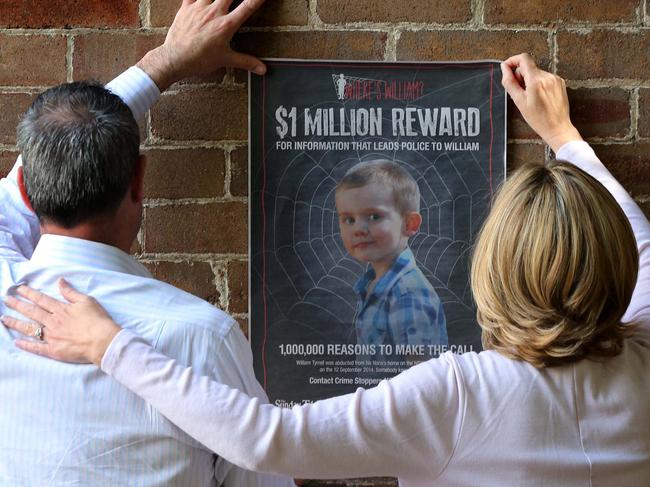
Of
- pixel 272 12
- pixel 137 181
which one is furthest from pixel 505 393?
pixel 272 12

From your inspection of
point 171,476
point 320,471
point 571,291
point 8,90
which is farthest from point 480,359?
point 8,90

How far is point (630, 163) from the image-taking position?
1.81 metres

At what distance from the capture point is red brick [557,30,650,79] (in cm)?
180

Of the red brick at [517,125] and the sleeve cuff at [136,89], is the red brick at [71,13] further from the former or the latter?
the red brick at [517,125]

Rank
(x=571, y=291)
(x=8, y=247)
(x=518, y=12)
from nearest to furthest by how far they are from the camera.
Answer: (x=571, y=291)
(x=8, y=247)
(x=518, y=12)

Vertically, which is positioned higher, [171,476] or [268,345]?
[268,345]

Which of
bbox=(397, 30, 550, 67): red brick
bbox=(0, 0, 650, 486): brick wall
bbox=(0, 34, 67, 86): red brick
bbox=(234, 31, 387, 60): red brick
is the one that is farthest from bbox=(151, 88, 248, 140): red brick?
bbox=(397, 30, 550, 67): red brick

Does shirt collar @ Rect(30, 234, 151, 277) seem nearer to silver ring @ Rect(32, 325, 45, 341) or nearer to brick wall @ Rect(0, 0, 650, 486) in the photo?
silver ring @ Rect(32, 325, 45, 341)

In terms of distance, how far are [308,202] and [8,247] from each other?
625 mm

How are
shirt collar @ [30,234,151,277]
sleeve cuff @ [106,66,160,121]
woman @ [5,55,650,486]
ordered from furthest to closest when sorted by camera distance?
sleeve cuff @ [106,66,160,121] → shirt collar @ [30,234,151,277] → woman @ [5,55,650,486]

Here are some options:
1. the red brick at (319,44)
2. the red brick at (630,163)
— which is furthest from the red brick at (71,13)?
the red brick at (630,163)

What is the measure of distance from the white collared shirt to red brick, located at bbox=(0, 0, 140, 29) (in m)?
0.70

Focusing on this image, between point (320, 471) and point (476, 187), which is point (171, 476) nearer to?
point (320, 471)

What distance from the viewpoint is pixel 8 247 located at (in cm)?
151
